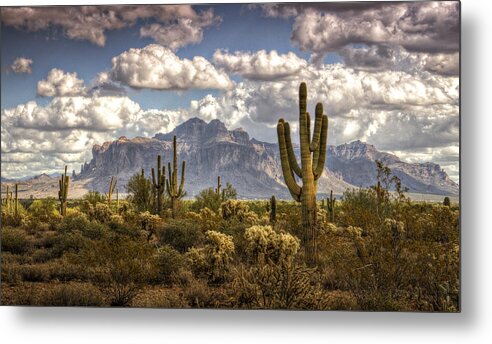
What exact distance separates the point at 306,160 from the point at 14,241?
15.5 ft

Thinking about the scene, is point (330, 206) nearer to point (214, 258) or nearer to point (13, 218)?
point (214, 258)

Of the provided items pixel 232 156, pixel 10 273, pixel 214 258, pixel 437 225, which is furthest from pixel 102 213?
pixel 437 225

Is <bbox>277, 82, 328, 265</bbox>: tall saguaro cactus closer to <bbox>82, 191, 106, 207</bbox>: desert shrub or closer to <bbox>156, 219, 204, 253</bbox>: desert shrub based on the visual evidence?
<bbox>156, 219, 204, 253</bbox>: desert shrub

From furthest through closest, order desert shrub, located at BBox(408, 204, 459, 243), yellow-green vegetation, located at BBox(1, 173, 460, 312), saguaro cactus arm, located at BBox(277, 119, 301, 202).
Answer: saguaro cactus arm, located at BBox(277, 119, 301, 202) → yellow-green vegetation, located at BBox(1, 173, 460, 312) → desert shrub, located at BBox(408, 204, 459, 243)

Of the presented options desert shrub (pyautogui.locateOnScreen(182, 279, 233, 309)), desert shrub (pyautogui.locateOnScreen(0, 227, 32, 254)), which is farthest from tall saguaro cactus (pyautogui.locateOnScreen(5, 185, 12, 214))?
desert shrub (pyautogui.locateOnScreen(182, 279, 233, 309))

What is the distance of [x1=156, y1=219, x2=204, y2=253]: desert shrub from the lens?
1039 centimetres

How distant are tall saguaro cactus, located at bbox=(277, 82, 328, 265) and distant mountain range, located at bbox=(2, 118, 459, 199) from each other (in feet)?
0.36

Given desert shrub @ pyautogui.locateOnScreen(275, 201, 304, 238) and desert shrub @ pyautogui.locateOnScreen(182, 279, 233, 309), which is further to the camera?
desert shrub @ pyautogui.locateOnScreen(275, 201, 304, 238)

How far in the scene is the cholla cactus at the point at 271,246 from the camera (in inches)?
396

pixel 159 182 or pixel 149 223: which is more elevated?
pixel 159 182

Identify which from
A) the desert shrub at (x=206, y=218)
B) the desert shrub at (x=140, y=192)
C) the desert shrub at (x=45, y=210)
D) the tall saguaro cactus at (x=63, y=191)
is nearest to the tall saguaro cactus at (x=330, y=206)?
the desert shrub at (x=206, y=218)

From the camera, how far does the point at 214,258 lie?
10.2 metres

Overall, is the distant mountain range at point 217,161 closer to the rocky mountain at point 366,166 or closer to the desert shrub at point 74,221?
the rocky mountain at point 366,166

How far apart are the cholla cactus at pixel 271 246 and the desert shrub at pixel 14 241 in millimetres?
3479
